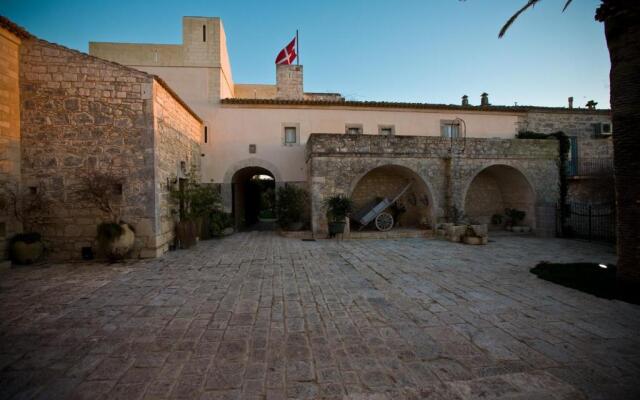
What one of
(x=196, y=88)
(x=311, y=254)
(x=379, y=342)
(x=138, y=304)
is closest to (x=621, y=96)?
(x=379, y=342)

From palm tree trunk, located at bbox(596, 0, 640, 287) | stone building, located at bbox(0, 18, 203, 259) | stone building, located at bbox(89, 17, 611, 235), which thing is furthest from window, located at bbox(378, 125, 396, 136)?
stone building, located at bbox(0, 18, 203, 259)

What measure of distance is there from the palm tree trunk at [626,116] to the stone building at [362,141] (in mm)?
6375

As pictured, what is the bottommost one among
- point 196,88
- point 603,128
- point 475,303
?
point 475,303

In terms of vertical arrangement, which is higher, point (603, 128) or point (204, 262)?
point (603, 128)

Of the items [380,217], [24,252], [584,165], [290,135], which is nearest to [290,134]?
[290,135]

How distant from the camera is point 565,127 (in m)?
14.6

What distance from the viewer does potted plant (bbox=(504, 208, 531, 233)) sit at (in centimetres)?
1145

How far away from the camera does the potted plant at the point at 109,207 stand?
621cm

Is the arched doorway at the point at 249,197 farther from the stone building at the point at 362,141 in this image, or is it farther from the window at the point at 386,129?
the window at the point at 386,129

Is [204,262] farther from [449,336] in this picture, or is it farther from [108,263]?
[449,336]

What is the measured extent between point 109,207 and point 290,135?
8.04 m

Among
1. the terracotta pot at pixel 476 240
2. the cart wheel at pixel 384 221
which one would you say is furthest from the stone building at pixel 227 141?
the terracotta pot at pixel 476 240

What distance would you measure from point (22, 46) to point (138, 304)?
7388mm

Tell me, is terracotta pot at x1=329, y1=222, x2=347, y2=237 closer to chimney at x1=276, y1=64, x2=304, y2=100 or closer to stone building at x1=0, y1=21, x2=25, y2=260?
chimney at x1=276, y1=64, x2=304, y2=100
